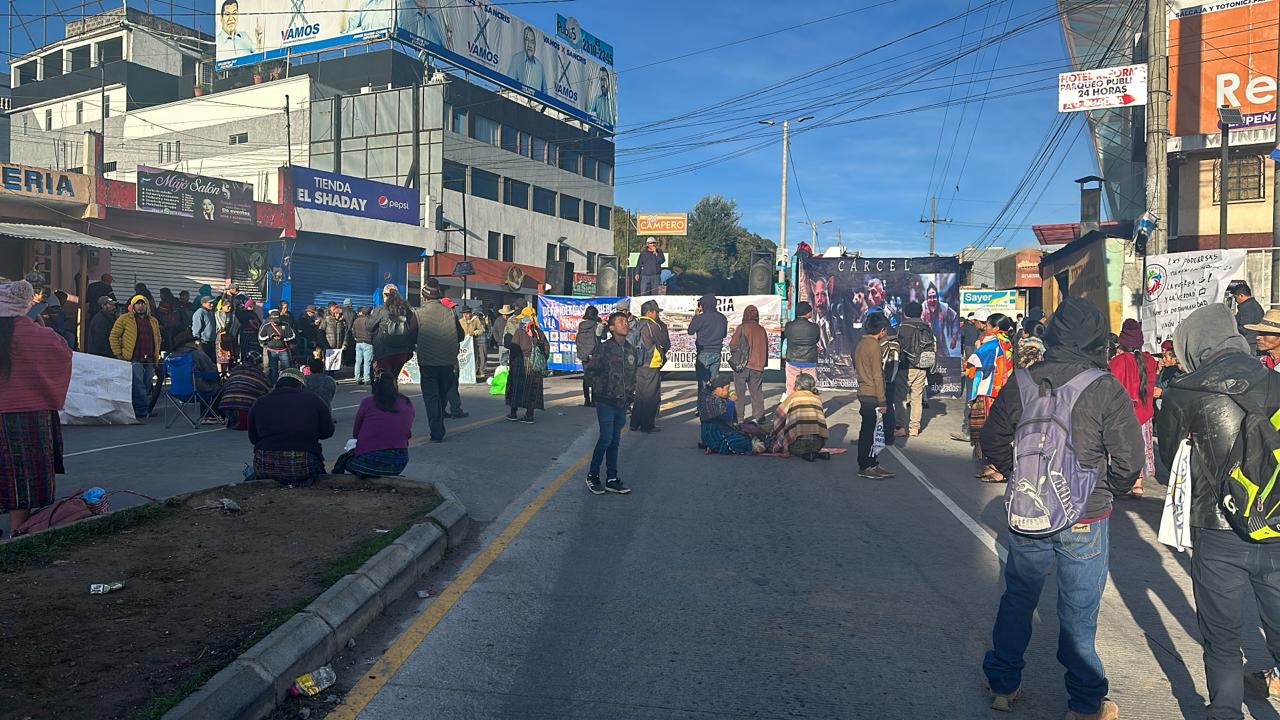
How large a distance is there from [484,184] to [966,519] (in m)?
40.4

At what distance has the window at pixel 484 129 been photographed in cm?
4456

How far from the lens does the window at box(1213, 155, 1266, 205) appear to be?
81.8ft

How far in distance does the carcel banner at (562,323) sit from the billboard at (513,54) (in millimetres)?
22118

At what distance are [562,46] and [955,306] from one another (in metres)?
36.9

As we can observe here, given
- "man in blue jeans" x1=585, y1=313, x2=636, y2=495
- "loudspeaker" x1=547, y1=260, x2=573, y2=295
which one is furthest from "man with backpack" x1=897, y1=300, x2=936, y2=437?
"loudspeaker" x1=547, y1=260, x2=573, y2=295

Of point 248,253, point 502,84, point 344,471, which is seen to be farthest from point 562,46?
point 344,471

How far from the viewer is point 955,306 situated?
66.5ft

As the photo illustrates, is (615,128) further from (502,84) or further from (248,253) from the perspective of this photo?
(248,253)

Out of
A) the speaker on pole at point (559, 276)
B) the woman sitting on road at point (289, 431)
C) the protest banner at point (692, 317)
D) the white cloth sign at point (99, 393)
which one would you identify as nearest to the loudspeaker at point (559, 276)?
the speaker on pole at point (559, 276)

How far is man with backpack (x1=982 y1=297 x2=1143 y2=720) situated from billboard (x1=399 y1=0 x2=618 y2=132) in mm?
40257

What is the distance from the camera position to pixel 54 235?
63.5 feet

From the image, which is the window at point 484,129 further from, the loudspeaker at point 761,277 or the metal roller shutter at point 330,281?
the loudspeaker at point 761,277

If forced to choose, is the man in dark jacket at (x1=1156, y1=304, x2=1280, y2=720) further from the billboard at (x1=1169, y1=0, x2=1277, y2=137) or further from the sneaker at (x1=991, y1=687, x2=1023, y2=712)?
the billboard at (x1=1169, y1=0, x2=1277, y2=137)

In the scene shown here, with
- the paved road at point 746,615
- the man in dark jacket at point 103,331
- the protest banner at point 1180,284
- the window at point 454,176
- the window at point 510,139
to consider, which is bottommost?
the paved road at point 746,615
